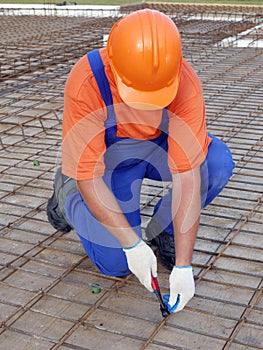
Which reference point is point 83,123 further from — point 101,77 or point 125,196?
point 125,196

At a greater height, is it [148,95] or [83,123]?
[148,95]

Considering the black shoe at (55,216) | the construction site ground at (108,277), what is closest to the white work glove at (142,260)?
the construction site ground at (108,277)

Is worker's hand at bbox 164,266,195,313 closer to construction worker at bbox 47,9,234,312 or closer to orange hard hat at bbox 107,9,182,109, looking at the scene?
construction worker at bbox 47,9,234,312

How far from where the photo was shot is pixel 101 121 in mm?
1972

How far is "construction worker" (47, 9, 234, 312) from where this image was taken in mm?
1760

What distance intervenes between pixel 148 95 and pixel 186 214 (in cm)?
44

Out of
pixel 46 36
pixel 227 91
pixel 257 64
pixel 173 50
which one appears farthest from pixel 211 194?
pixel 46 36

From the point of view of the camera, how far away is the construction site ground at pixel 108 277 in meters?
2.00

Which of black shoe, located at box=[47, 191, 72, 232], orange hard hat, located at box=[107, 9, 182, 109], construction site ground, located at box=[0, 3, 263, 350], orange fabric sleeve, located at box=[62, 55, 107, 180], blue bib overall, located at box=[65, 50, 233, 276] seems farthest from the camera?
black shoe, located at box=[47, 191, 72, 232]

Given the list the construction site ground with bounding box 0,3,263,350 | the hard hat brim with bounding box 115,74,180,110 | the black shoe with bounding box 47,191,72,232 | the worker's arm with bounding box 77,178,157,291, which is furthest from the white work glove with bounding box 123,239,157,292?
the black shoe with bounding box 47,191,72,232

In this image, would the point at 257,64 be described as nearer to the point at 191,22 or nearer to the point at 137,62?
the point at 191,22

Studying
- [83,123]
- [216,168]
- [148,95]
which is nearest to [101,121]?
[83,123]

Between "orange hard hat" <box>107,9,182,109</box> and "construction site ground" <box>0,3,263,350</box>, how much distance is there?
0.81 metres

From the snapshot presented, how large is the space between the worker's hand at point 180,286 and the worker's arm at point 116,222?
0.09 metres
